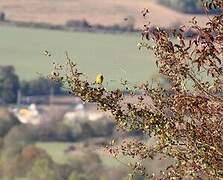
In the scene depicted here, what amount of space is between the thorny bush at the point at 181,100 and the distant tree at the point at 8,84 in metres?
91.4

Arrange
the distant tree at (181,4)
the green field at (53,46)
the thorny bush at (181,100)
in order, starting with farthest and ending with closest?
the distant tree at (181,4) → the green field at (53,46) → the thorny bush at (181,100)

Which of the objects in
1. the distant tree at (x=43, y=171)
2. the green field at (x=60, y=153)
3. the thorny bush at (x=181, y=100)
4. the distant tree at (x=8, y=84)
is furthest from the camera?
the distant tree at (x=8, y=84)

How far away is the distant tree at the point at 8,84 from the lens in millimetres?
100438

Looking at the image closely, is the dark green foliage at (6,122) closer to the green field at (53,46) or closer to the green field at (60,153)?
the green field at (60,153)

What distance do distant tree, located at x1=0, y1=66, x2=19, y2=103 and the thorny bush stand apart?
91.4 metres

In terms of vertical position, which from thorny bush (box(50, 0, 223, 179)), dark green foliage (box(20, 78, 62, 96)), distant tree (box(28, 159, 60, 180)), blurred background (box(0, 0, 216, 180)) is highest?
thorny bush (box(50, 0, 223, 179))

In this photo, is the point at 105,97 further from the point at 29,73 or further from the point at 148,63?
the point at 29,73

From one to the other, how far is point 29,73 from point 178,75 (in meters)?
97.9

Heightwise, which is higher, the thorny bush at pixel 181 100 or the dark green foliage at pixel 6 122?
the thorny bush at pixel 181 100

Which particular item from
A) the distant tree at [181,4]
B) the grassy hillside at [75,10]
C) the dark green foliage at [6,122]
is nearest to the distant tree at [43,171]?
the dark green foliage at [6,122]

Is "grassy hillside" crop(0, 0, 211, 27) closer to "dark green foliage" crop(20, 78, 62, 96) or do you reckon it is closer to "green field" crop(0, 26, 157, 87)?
"green field" crop(0, 26, 157, 87)

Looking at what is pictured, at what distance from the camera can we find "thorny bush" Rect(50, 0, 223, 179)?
25.0 feet

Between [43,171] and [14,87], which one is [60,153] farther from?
[14,87]

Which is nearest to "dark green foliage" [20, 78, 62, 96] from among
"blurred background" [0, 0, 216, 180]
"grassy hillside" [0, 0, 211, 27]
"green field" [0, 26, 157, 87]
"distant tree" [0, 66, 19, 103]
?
"blurred background" [0, 0, 216, 180]
